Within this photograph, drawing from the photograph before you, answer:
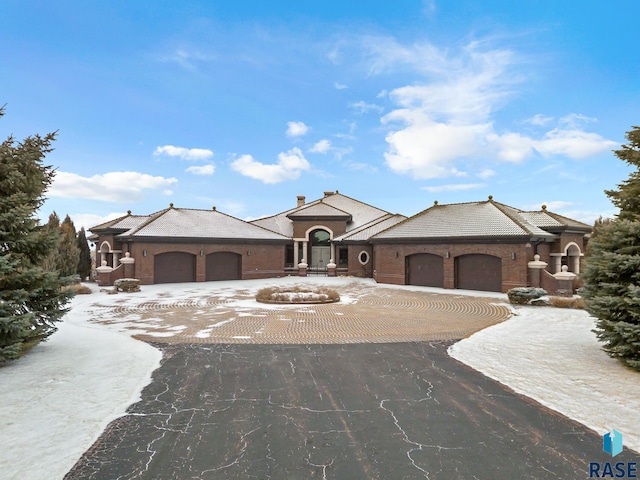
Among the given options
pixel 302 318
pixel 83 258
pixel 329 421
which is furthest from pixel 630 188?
pixel 83 258

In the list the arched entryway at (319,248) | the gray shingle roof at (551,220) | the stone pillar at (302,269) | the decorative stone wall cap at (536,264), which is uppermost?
the gray shingle roof at (551,220)

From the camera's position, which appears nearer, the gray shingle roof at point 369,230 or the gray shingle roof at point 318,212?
the gray shingle roof at point 369,230

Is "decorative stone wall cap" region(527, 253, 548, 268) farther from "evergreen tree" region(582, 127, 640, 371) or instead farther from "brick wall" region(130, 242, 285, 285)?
"brick wall" region(130, 242, 285, 285)

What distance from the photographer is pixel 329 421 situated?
5.53 metres

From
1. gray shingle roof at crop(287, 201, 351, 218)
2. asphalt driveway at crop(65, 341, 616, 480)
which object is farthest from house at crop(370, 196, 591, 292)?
asphalt driveway at crop(65, 341, 616, 480)

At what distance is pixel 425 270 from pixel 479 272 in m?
3.58

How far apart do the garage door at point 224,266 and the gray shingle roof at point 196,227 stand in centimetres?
162

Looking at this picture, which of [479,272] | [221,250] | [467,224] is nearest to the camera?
[479,272]

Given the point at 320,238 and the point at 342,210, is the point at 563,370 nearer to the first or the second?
the point at 320,238

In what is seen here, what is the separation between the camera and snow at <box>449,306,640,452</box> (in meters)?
5.83

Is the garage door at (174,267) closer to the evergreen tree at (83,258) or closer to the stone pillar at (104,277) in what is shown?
the stone pillar at (104,277)

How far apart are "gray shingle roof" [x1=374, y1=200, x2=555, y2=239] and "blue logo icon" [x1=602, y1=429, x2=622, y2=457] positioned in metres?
17.7

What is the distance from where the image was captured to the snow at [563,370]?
19.1ft

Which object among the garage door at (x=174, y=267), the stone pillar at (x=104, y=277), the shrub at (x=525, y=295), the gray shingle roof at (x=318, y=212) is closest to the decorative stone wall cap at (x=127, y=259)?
the stone pillar at (x=104, y=277)
